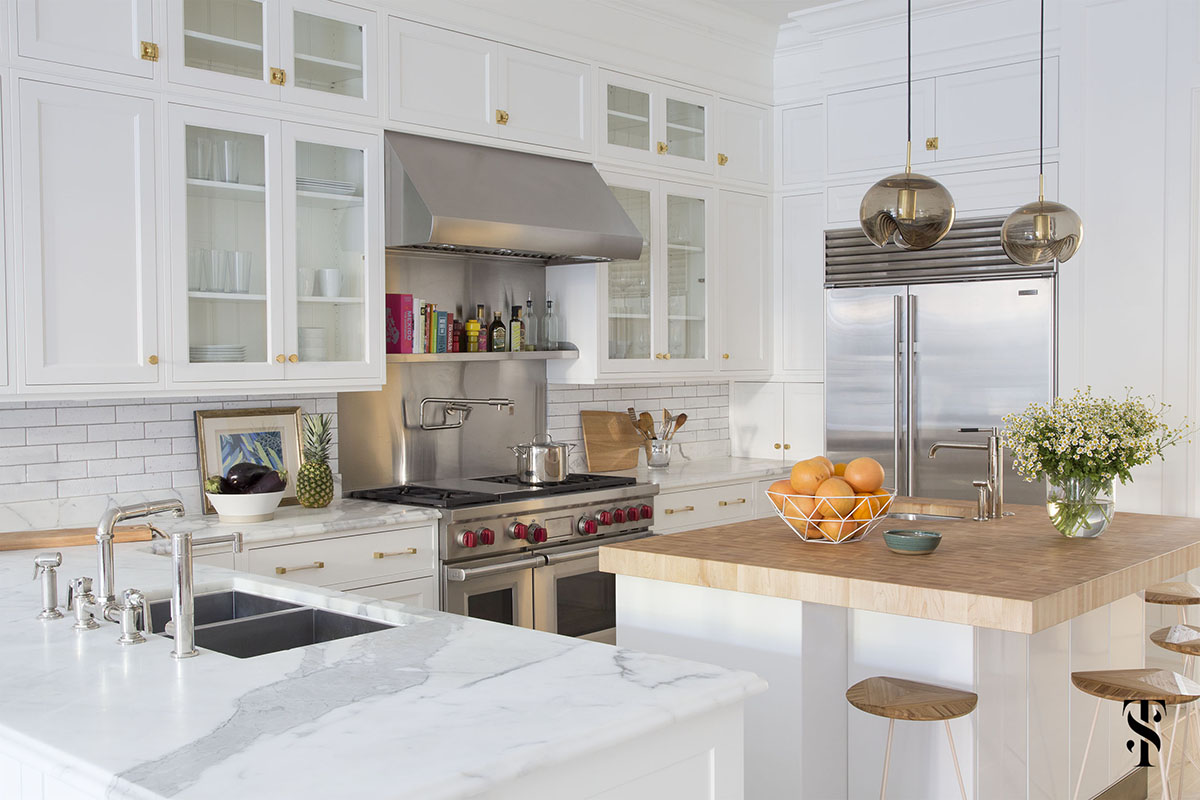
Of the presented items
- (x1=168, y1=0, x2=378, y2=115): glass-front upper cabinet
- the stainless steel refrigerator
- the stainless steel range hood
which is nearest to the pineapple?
the stainless steel range hood

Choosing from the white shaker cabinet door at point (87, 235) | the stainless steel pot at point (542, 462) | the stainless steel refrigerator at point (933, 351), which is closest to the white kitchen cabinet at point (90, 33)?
the white shaker cabinet door at point (87, 235)

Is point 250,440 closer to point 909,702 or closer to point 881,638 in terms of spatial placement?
Answer: point 881,638

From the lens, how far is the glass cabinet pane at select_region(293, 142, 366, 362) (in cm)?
395

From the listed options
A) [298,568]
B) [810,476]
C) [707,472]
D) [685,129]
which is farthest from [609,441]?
[810,476]

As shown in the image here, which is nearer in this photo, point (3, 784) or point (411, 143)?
point (3, 784)

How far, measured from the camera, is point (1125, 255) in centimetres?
482

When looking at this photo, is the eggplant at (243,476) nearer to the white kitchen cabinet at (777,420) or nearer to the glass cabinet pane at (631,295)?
the glass cabinet pane at (631,295)

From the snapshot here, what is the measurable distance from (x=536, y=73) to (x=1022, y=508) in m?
2.70

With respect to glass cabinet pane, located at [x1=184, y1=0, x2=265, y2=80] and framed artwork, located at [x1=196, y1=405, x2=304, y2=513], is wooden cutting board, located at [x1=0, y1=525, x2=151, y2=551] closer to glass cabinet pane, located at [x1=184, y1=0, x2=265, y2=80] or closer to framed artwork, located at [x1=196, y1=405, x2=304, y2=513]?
framed artwork, located at [x1=196, y1=405, x2=304, y2=513]

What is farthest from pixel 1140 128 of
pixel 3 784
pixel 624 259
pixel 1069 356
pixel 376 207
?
pixel 3 784

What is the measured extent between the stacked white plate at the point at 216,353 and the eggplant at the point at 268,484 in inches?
16.5

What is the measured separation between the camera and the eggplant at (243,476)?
375cm

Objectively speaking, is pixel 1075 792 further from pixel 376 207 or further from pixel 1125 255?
pixel 376 207

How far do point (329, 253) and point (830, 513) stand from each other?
210cm
